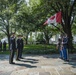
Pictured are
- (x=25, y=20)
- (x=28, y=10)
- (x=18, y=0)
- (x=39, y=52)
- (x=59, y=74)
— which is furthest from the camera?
(x=18, y=0)

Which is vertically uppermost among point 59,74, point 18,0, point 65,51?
point 18,0

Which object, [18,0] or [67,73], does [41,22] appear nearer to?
[18,0]

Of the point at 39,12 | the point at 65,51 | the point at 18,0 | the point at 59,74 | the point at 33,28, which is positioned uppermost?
the point at 18,0

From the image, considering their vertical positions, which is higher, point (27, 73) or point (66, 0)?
point (66, 0)

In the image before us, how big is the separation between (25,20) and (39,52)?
5.40m

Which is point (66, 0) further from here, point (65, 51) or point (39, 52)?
point (65, 51)

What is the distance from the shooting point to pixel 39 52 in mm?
17031

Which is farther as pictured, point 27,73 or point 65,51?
point 65,51

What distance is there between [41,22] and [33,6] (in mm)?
2137

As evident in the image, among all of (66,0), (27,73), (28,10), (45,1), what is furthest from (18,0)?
(27,73)

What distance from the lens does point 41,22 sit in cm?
2161

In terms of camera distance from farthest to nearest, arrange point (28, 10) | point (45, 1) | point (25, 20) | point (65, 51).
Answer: point (28, 10)
point (25, 20)
point (45, 1)
point (65, 51)

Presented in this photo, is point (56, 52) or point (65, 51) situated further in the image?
point (56, 52)

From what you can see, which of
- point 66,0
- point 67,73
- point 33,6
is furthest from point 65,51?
point 33,6
